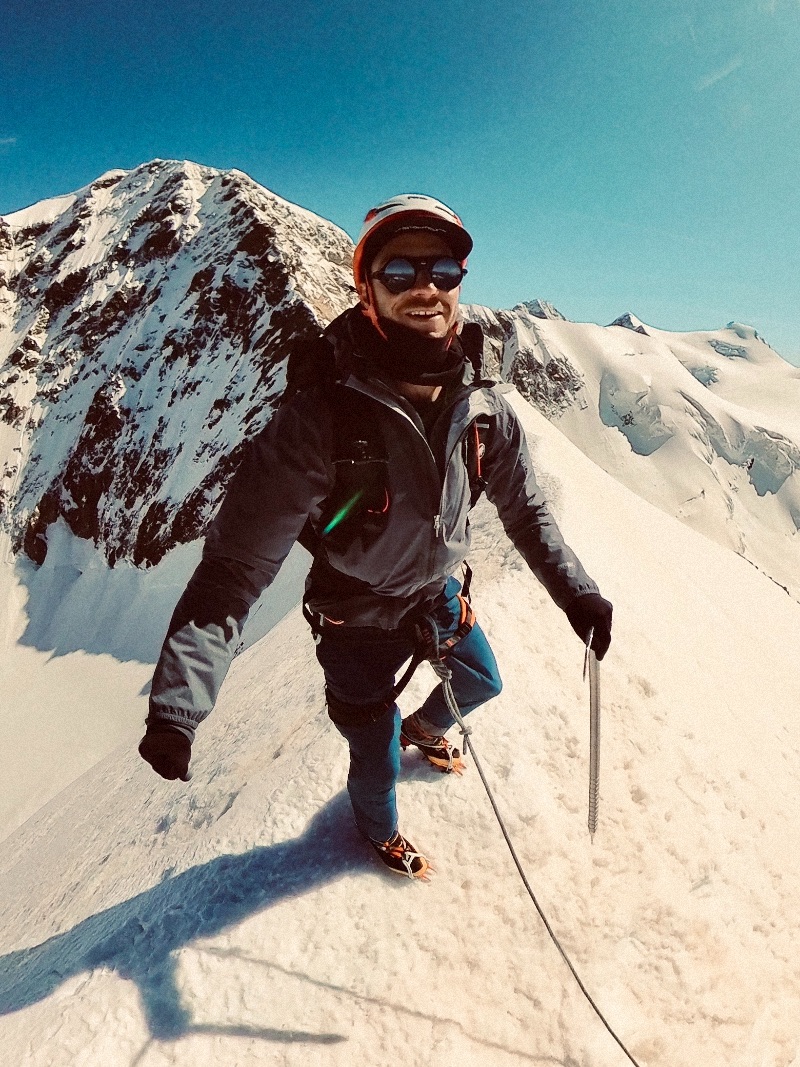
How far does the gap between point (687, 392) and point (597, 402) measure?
1354cm

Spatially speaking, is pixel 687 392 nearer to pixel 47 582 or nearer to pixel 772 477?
pixel 772 477

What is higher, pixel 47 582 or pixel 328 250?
pixel 328 250

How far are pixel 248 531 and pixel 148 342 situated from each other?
190 feet

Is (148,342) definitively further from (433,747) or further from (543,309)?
(543,309)

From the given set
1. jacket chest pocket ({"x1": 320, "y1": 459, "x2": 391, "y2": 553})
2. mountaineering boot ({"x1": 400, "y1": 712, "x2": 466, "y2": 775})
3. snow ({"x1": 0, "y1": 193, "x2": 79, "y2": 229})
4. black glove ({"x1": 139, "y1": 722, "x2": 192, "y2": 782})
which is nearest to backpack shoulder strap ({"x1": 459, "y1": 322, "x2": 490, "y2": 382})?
jacket chest pocket ({"x1": 320, "y1": 459, "x2": 391, "y2": 553})

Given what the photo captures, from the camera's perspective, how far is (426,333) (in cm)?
232

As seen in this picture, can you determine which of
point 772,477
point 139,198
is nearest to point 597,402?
point 772,477

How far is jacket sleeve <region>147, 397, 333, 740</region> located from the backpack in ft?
0.24

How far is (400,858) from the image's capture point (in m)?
3.04

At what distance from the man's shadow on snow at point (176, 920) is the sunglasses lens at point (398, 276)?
3.16 meters

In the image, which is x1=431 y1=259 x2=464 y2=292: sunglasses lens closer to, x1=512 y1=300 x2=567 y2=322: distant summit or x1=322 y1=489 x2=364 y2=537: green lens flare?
x1=322 y1=489 x2=364 y2=537: green lens flare

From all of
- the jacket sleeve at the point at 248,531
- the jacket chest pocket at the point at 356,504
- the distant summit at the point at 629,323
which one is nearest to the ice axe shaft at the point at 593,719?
the jacket chest pocket at the point at 356,504

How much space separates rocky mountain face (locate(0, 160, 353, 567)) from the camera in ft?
129

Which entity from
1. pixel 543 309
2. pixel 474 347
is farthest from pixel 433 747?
pixel 543 309
